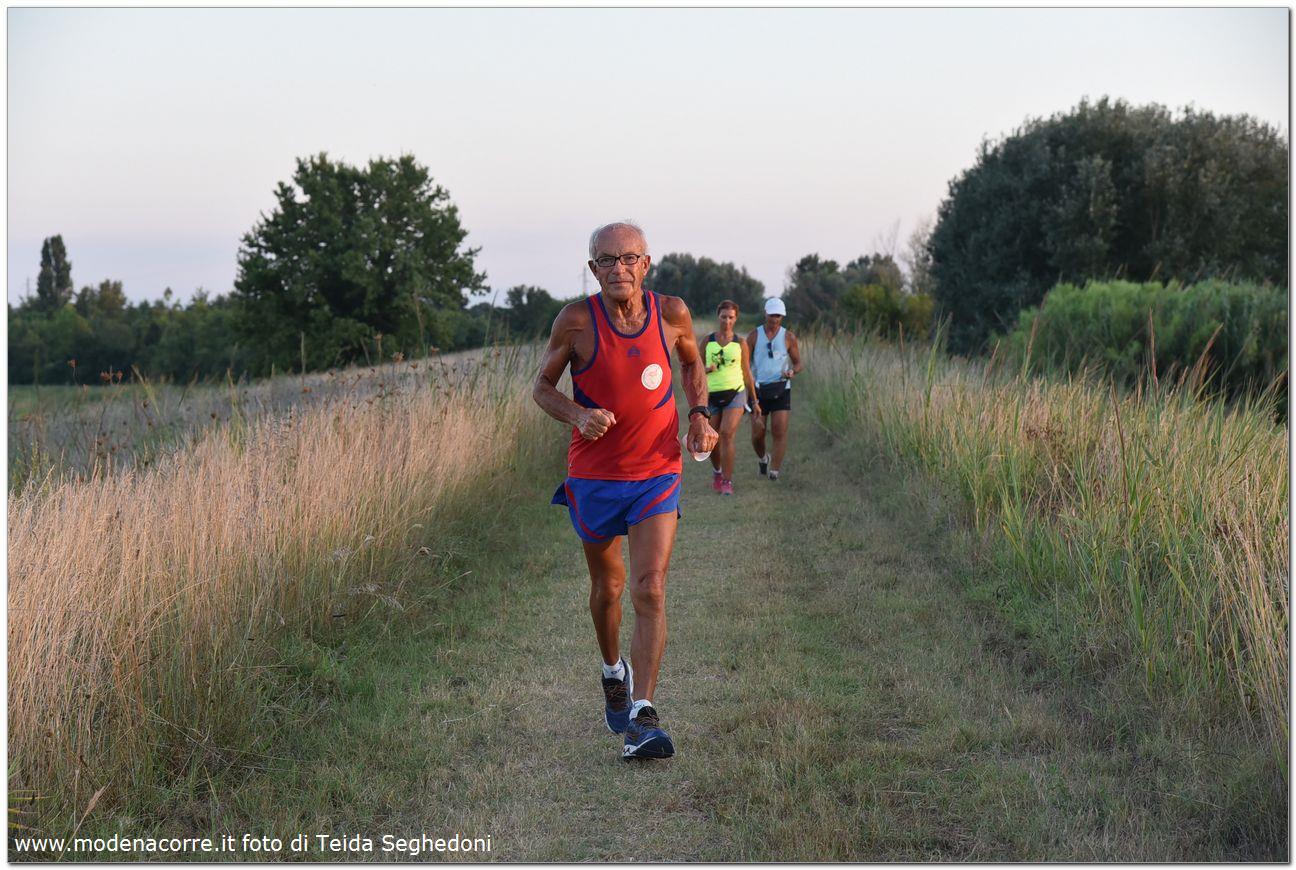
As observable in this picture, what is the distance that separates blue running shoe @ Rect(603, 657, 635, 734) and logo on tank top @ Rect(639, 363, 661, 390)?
1.28 m

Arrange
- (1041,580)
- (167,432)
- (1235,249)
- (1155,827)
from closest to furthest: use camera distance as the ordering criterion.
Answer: (1155,827) < (1041,580) < (167,432) < (1235,249)

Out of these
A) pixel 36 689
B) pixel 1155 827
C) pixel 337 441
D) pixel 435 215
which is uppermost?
Answer: pixel 435 215

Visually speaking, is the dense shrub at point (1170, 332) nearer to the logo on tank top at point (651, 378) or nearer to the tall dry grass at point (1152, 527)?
the tall dry grass at point (1152, 527)

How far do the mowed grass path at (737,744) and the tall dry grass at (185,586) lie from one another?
0.31 metres

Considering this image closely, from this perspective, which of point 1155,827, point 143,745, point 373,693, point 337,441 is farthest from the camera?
point 337,441

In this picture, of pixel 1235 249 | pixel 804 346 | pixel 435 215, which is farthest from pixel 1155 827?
→ pixel 435 215

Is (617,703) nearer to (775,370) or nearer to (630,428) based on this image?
(630,428)

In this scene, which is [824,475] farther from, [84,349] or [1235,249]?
[84,349]

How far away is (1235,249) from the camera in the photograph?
915 inches

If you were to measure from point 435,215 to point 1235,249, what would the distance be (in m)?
35.7

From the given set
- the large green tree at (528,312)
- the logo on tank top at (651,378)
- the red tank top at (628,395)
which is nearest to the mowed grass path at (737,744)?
the red tank top at (628,395)

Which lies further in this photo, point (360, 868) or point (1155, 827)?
point (1155, 827)

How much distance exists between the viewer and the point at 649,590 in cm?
436

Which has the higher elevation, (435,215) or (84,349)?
(435,215)
